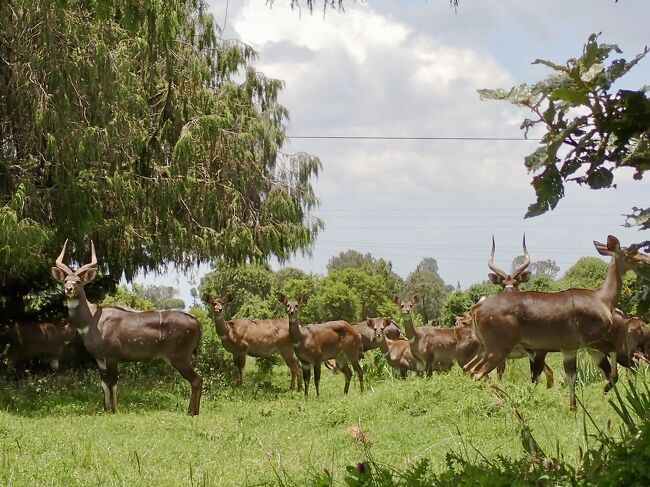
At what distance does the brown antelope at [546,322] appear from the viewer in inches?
501

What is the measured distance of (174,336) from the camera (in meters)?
15.5

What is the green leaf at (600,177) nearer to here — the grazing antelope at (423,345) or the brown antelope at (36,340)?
the grazing antelope at (423,345)

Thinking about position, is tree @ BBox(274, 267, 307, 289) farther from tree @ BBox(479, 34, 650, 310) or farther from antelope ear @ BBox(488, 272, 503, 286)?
tree @ BBox(479, 34, 650, 310)

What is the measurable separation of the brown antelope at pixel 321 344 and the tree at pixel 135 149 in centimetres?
181

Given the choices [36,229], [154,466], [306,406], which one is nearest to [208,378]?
[306,406]

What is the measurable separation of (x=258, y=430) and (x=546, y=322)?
420cm

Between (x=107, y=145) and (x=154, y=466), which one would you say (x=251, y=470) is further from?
(x=107, y=145)

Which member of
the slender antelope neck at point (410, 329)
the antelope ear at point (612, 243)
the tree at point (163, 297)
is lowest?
the tree at point (163, 297)

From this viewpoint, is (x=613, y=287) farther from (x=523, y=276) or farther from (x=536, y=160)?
(x=536, y=160)

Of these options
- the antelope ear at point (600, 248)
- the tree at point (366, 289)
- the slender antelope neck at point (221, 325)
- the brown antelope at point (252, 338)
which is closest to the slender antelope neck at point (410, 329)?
the brown antelope at point (252, 338)

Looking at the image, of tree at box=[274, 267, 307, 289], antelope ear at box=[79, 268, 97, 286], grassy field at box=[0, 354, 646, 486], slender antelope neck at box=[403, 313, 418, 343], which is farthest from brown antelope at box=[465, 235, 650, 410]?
tree at box=[274, 267, 307, 289]

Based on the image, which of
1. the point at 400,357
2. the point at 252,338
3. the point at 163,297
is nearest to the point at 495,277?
the point at 400,357

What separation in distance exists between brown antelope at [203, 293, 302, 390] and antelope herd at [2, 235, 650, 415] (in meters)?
0.02

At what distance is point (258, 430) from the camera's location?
38.2 ft
